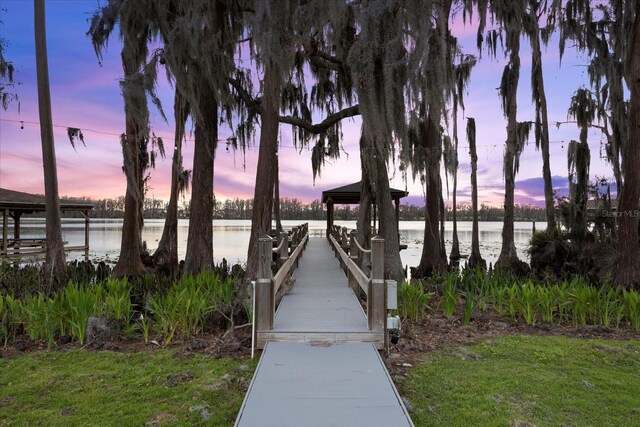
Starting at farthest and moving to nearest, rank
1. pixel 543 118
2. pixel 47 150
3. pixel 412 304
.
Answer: pixel 543 118, pixel 47 150, pixel 412 304

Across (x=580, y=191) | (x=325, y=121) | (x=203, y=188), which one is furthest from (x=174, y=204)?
(x=580, y=191)

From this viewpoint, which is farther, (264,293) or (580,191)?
(580,191)

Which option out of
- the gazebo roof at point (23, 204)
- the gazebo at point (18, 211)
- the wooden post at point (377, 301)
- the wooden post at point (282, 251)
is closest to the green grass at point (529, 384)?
the wooden post at point (377, 301)

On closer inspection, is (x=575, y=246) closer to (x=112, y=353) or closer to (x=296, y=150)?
(x=296, y=150)

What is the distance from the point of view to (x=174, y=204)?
14664mm

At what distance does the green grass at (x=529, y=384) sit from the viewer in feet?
11.6

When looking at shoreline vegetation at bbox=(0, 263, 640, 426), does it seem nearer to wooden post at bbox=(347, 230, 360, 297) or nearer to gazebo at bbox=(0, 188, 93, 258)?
wooden post at bbox=(347, 230, 360, 297)

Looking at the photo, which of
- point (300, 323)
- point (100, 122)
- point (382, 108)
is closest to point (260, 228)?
point (382, 108)

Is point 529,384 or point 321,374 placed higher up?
point 321,374

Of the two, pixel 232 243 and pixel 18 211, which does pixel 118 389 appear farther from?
pixel 232 243

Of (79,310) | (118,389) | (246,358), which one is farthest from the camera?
(79,310)

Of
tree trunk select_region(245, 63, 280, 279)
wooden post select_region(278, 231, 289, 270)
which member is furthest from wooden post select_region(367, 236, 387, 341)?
tree trunk select_region(245, 63, 280, 279)

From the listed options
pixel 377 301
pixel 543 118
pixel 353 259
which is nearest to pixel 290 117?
pixel 353 259

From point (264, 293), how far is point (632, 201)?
755cm
